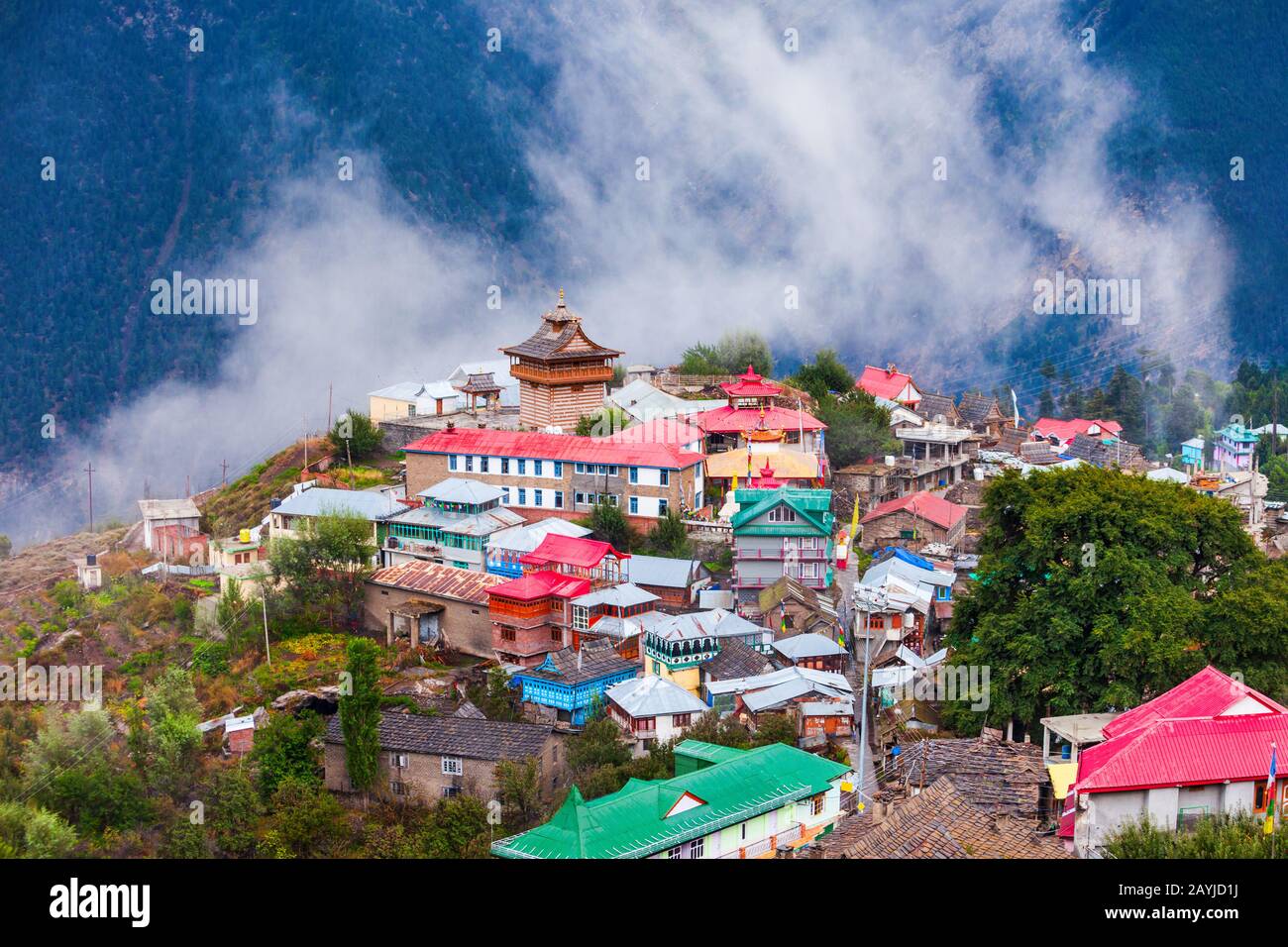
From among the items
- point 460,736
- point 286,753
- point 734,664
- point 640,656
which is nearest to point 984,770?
point 734,664

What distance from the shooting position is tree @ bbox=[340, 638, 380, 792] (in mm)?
25578

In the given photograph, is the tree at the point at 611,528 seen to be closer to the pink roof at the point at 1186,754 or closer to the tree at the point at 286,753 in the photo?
the tree at the point at 286,753

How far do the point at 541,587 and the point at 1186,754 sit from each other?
1335 cm

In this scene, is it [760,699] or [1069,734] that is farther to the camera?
[760,699]

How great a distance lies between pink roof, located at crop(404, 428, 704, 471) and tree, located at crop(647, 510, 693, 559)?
155cm

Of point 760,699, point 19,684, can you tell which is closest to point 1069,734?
point 760,699

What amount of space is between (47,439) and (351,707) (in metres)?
40.4

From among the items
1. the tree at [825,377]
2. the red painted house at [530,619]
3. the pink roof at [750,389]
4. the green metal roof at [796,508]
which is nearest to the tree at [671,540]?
the green metal roof at [796,508]

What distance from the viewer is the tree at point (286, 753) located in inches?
1024

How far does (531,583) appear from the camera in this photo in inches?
1217

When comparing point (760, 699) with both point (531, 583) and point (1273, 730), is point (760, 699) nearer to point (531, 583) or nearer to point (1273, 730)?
point (531, 583)

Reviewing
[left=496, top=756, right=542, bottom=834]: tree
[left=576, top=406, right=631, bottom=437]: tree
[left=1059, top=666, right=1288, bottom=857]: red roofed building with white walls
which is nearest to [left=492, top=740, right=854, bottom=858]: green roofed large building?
[left=496, top=756, right=542, bottom=834]: tree

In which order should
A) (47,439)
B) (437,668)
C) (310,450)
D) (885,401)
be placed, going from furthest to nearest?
1. (47,439)
2. (885,401)
3. (310,450)
4. (437,668)

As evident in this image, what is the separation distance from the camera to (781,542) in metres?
32.1
